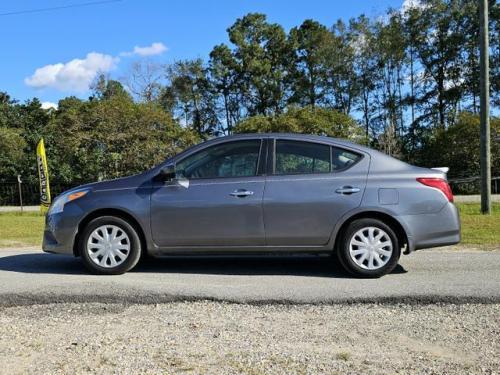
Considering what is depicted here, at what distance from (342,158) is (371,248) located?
111 centimetres

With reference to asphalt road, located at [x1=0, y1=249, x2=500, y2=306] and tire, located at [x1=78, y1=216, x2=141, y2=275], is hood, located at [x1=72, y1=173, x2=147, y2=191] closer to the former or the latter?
tire, located at [x1=78, y1=216, x2=141, y2=275]

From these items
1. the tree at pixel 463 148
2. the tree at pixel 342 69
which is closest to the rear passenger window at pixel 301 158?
the tree at pixel 463 148

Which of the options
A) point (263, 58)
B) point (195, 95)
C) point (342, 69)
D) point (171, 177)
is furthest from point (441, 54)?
point (171, 177)

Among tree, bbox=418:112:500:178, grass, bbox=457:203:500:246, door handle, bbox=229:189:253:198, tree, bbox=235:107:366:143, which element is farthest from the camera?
tree, bbox=235:107:366:143

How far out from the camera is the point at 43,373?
145 inches

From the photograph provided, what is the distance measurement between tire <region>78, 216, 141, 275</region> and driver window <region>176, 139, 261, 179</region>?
100 cm

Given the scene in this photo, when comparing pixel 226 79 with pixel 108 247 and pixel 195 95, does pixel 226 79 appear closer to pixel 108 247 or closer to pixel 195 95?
pixel 195 95

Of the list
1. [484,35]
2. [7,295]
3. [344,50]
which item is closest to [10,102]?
[344,50]

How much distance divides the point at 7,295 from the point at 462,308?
4.47 metres

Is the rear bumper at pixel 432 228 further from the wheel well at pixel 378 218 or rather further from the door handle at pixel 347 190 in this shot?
the door handle at pixel 347 190

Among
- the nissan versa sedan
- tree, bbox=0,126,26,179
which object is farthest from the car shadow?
tree, bbox=0,126,26,179

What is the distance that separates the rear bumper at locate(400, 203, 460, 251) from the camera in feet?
20.6

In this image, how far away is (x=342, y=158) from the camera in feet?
21.4

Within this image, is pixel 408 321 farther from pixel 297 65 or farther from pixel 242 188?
pixel 297 65
